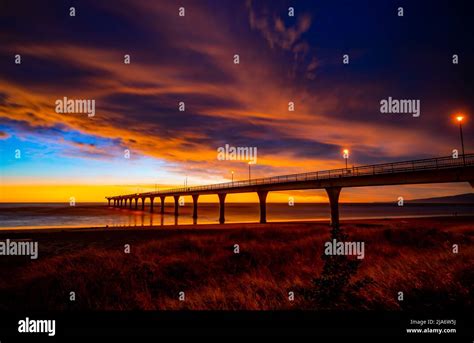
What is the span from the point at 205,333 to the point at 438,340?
343cm

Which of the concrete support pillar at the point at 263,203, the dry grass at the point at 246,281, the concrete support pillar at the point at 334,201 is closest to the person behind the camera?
the dry grass at the point at 246,281

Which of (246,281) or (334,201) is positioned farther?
(334,201)

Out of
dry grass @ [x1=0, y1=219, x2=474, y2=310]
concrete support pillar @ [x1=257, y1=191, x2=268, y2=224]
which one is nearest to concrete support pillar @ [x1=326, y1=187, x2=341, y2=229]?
concrete support pillar @ [x1=257, y1=191, x2=268, y2=224]

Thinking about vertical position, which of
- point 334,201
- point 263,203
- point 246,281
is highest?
point 334,201

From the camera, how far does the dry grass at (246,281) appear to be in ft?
18.7

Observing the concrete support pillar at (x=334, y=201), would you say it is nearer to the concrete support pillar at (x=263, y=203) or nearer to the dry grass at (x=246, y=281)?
the concrete support pillar at (x=263, y=203)

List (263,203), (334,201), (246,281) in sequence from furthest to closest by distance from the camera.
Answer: (263,203), (334,201), (246,281)

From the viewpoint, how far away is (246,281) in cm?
818

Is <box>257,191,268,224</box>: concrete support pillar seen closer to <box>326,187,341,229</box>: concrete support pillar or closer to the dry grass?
<box>326,187,341,229</box>: concrete support pillar

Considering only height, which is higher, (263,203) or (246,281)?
(263,203)

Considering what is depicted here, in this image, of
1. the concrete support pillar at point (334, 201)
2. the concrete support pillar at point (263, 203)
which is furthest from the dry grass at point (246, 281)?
the concrete support pillar at point (263, 203)

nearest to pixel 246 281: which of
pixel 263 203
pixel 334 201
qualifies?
pixel 334 201

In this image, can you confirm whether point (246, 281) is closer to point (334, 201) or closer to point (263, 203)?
point (334, 201)

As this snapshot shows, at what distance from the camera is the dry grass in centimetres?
571
